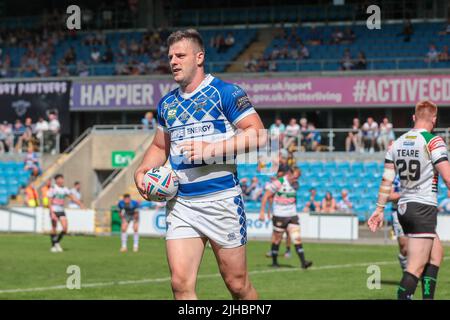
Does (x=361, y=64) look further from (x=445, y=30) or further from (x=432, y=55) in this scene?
(x=445, y=30)

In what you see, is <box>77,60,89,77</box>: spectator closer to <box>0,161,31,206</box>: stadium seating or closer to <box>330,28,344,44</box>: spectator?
<box>0,161,31,206</box>: stadium seating

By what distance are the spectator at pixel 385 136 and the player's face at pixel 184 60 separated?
28970 mm

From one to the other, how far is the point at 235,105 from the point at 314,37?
4025 cm

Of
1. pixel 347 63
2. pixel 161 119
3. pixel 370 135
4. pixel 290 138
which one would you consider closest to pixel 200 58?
pixel 161 119

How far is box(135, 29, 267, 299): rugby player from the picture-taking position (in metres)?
8.45

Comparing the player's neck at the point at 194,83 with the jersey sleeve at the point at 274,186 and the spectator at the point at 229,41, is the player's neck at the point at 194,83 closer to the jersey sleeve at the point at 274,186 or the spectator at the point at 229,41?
the jersey sleeve at the point at 274,186

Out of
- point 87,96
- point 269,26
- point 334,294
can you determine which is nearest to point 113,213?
point 87,96

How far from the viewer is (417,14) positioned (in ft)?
161

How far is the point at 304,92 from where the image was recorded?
45.2m

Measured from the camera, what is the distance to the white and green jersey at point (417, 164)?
11.4 m

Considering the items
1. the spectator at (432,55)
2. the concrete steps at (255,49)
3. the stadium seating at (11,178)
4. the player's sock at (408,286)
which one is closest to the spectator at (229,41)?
the concrete steps at (255,49)

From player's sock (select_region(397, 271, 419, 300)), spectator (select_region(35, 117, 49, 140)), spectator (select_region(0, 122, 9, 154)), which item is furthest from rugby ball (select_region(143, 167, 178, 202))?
spectator (select_region(0, 122, 9, 154))

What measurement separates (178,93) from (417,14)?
4195 centimetres
